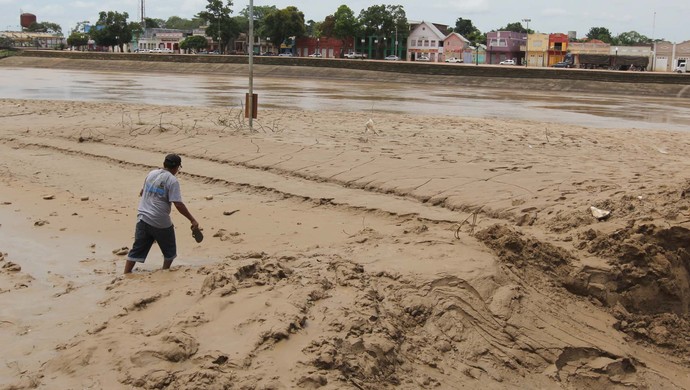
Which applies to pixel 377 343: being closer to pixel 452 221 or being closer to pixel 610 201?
pixel 452 221

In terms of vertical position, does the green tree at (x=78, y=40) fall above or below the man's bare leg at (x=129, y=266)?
above

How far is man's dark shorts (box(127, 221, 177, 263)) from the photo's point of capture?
6391 mm

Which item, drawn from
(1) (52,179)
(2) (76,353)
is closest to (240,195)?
(1) (52,179)

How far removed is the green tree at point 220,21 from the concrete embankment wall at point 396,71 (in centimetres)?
1971

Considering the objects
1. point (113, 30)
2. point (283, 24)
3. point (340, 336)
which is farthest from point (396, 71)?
point (113, 30)

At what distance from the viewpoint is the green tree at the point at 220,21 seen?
93206 millimetres

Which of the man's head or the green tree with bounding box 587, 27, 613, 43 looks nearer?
the man's head

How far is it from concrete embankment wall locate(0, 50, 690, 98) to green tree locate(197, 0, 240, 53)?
19.7 m

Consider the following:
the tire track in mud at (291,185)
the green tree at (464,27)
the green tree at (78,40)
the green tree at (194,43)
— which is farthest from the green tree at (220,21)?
the tire track in mud at (291,185)

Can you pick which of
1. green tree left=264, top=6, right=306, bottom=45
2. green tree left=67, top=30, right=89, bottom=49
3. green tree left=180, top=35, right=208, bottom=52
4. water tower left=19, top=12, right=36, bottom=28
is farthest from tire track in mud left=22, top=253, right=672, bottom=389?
water tower left=19, top=12, right=36, bottom=28

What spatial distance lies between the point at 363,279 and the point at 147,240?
218 centimetres

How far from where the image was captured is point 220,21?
94875 mm

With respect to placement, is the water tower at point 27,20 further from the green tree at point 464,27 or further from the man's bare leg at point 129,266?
the man's bare leg at point 129,266

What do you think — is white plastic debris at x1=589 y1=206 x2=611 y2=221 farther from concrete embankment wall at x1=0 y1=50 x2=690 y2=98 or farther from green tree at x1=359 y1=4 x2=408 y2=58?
green tree at x1=359 y1=4 x2=408 y2=58
